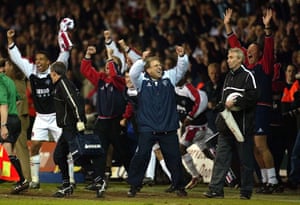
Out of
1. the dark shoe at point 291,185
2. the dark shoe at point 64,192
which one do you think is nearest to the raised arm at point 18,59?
the dark shoe at point 64,192

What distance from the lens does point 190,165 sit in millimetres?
18906

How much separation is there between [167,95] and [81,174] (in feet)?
15.0

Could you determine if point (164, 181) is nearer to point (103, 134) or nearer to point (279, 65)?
point (103, 134)

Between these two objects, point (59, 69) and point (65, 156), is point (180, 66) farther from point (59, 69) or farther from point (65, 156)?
point (65, 156)

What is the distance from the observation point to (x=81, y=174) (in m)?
20.2

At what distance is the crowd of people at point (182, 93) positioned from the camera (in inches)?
617

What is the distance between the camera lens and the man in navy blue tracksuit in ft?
53.2

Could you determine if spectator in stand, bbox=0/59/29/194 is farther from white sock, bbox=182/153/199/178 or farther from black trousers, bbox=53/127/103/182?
white sock, bbox=182/153/199/178

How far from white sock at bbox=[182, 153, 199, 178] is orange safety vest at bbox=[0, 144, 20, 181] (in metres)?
4.16

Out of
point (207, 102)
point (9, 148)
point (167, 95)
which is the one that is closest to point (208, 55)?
point (207, 102)

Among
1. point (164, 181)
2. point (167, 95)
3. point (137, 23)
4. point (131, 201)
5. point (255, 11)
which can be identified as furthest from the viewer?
point (137, 23)

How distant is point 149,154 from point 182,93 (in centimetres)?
309

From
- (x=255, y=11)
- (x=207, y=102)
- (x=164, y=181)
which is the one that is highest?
(x=255, y=11)

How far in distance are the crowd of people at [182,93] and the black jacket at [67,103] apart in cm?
3
